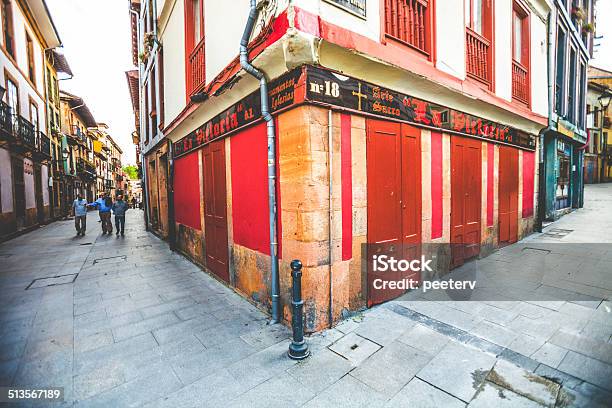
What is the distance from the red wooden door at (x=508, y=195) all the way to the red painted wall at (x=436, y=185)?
297cm

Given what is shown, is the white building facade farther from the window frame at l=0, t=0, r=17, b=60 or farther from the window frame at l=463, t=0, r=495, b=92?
the window frame at l=463, t=0, r=495, b=92

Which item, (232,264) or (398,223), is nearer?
(398,223)

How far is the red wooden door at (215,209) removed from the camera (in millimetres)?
5734

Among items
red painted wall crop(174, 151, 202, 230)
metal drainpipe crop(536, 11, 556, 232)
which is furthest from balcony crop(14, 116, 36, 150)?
metal drainpipe crop(536, 11, 556, 232)

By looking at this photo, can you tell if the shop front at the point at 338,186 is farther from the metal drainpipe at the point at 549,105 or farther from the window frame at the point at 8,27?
the window frame at the point at 8,27

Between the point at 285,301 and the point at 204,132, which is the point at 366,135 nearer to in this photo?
the point at 285,301

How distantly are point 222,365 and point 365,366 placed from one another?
151 centimetres

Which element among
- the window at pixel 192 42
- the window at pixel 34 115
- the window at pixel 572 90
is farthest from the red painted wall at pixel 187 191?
the window at pixel 572 90

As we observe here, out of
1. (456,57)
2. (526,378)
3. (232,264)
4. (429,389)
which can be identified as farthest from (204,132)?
(526,378)

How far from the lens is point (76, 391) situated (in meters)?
2.72

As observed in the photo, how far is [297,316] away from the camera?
313cm

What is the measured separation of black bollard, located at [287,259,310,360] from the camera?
10.1 ft

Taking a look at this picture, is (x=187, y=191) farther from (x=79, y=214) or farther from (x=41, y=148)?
(x=41, y=148)

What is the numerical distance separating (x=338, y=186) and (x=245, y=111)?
6.73 feet
